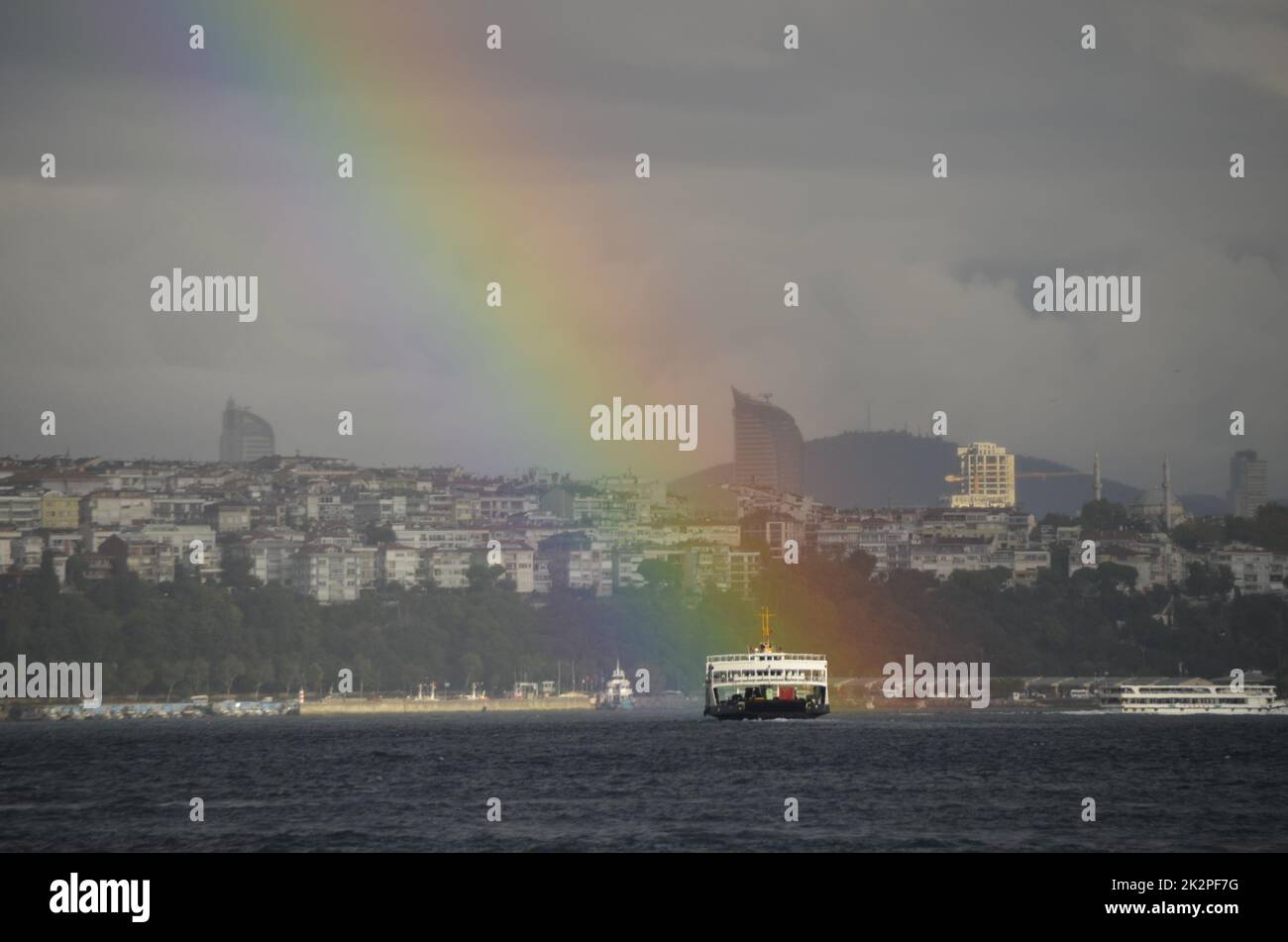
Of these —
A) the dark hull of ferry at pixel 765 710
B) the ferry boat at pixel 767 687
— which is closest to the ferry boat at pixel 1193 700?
the ferry boat at pixel 767 687

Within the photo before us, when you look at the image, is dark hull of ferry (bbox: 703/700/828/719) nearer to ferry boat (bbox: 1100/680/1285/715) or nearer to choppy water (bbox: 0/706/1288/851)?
choppy water (bbox: 0/706/1288/851)

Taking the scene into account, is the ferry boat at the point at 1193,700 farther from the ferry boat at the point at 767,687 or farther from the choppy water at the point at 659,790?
the choppy water at the point at 659,790

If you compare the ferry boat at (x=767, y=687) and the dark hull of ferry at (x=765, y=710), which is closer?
the dark hull of ferry at (x=765, y=710)

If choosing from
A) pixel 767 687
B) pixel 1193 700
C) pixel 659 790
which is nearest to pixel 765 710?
pixel 767 687

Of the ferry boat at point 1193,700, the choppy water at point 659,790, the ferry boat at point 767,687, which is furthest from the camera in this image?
the ferry boat at point 1193,700
